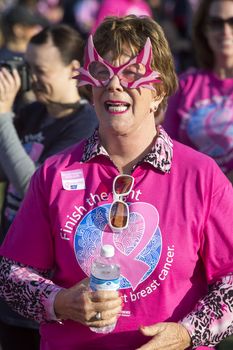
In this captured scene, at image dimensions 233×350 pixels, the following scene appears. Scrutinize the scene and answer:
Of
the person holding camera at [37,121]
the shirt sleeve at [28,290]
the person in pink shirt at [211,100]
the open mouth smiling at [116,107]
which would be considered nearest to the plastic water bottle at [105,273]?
the shirt sleeve at [28,290]

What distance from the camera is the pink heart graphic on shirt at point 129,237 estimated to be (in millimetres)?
2980

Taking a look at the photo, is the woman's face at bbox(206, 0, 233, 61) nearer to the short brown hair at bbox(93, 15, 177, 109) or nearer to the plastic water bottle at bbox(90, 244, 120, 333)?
the short brown hair at bbox(93, 15, 177, 109)

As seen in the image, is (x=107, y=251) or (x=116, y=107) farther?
(x=116, y=107)

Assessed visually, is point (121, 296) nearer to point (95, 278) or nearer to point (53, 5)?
point (95, 278)

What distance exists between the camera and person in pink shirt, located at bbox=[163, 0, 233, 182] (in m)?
4.62

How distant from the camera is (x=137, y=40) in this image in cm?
311

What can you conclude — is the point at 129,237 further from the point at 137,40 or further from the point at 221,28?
the point at 221,28

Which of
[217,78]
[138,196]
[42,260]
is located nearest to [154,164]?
[138,196]

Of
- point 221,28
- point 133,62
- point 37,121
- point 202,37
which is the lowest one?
point 37,121

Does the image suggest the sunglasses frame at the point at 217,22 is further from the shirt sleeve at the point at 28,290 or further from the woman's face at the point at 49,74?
the shirt sleeve at the point at 28,290

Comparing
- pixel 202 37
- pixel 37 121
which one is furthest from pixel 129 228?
pixel 202 37

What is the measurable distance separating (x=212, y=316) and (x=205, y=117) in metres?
1.86

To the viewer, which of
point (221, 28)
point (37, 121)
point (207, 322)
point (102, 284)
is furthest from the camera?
point (221, 28)

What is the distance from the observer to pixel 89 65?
3146 millimetres
